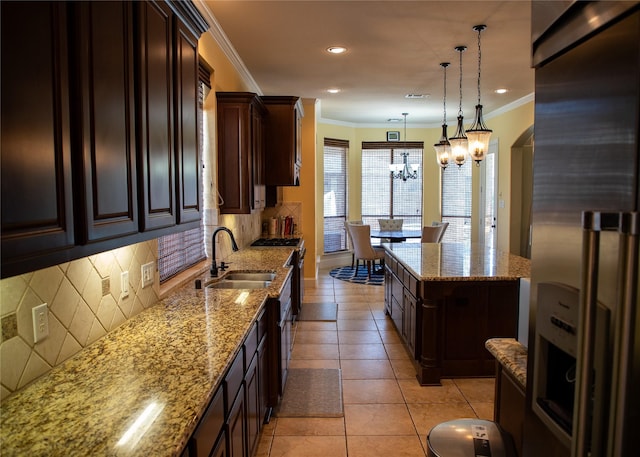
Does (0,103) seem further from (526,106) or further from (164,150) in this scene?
(526,106)

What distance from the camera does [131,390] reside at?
1371 millimetres

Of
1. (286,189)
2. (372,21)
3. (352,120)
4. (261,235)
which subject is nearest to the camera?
(372,21)

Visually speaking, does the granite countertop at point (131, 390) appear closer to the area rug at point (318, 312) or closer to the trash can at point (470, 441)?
the trash can at point (470, 441)

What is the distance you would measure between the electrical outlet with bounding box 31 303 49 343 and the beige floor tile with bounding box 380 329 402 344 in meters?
3.52

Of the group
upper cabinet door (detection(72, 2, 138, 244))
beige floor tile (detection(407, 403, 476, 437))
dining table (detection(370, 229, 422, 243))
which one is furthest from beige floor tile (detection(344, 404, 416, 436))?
dining table (detection(370, 229, 422, 243))

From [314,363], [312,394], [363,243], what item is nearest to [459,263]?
[314,363]

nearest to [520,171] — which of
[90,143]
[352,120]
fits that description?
[352,120]

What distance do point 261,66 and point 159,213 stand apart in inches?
139

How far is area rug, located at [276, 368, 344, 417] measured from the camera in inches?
121

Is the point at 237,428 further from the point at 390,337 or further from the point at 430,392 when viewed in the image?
the point at 390,337

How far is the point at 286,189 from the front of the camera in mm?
6824

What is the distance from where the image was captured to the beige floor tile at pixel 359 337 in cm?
453

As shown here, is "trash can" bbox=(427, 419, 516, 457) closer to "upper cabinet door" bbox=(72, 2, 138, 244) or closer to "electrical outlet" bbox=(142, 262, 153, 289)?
"upper cabinet door" bbox=(72, 2, 138, 244)

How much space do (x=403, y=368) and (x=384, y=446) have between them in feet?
4.06
